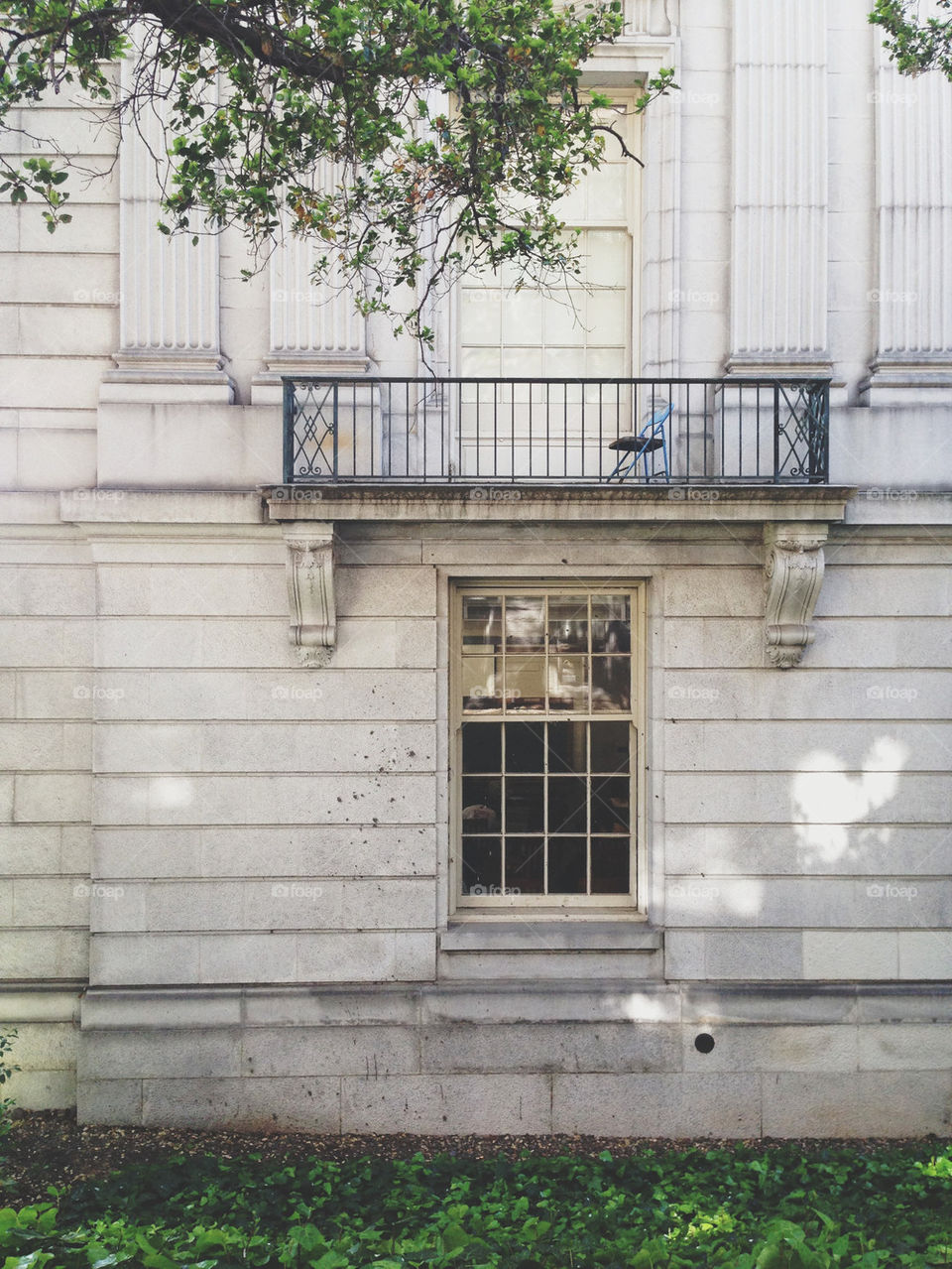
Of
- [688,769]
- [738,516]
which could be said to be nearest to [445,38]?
[738,516]

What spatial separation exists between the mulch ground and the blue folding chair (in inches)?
219

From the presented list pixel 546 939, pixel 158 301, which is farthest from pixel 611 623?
pixel 158 301

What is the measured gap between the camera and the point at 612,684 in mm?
8312

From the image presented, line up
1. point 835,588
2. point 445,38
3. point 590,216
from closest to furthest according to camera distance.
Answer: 1. point 445,38
2. point 835,588
3. point 590,216

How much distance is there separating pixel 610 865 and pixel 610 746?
108 cm

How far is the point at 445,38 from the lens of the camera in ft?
19.3

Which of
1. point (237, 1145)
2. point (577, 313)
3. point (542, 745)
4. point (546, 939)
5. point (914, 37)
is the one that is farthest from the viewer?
point (577, 313)

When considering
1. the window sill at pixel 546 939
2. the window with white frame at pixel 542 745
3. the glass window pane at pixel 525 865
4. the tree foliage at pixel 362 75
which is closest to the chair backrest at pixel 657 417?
the window with white frame at pixel 542 745

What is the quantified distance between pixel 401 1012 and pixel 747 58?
874 centimetres

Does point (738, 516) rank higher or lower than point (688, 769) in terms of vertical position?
higher

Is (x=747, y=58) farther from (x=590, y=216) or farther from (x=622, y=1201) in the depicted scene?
(x=622, y=1201)

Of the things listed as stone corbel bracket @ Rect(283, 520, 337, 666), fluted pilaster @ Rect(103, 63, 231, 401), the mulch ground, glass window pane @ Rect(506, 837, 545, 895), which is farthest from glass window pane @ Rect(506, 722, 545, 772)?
fluted pilaster @ Rect(103, 63, 231, 401)

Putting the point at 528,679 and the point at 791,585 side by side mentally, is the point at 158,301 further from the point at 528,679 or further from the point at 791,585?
the point at 791,585

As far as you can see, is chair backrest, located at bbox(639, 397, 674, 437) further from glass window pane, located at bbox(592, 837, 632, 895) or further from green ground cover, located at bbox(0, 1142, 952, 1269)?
green ground cover, located at bbox(0, 1142, 952, 1269)
